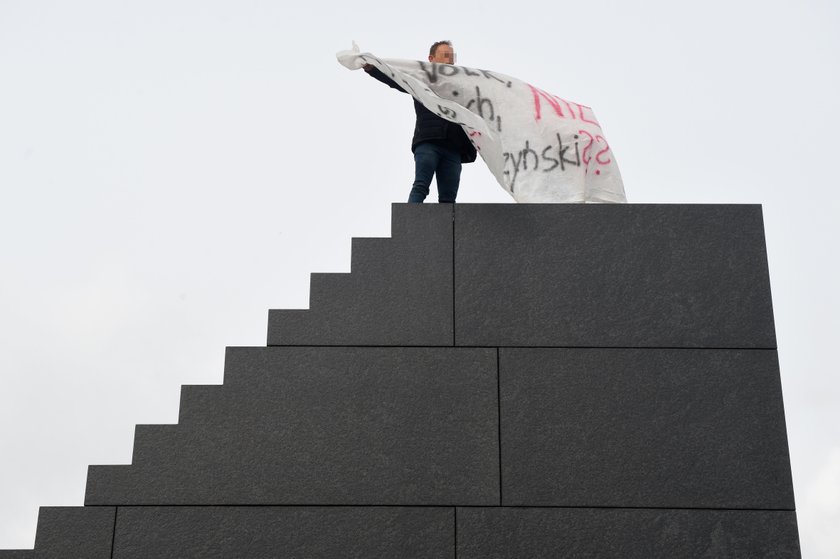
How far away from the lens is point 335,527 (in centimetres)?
583

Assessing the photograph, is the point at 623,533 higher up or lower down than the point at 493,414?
lower down

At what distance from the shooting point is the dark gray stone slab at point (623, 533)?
5.79 meters

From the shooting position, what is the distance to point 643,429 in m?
6.06

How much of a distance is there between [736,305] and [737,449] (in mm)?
945

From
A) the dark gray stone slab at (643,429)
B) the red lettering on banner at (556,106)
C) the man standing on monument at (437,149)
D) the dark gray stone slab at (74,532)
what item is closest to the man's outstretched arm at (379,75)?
the man standing on monument at (437,149)

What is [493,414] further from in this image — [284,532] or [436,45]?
[436,45]

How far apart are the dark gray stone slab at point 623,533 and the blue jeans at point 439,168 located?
7.94ft

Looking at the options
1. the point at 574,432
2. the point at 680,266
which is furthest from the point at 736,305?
the point at 574,432

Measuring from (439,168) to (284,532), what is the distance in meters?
2.88

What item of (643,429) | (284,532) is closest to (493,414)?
(643,429)

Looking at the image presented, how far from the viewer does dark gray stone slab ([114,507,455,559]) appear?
19.0 feet

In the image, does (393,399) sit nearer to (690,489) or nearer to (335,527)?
(335,527)

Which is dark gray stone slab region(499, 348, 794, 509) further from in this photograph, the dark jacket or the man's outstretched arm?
the man's outstretched arm

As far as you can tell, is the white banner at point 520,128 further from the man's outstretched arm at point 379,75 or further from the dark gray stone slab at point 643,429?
the dark gray stone slab at point 643,429
